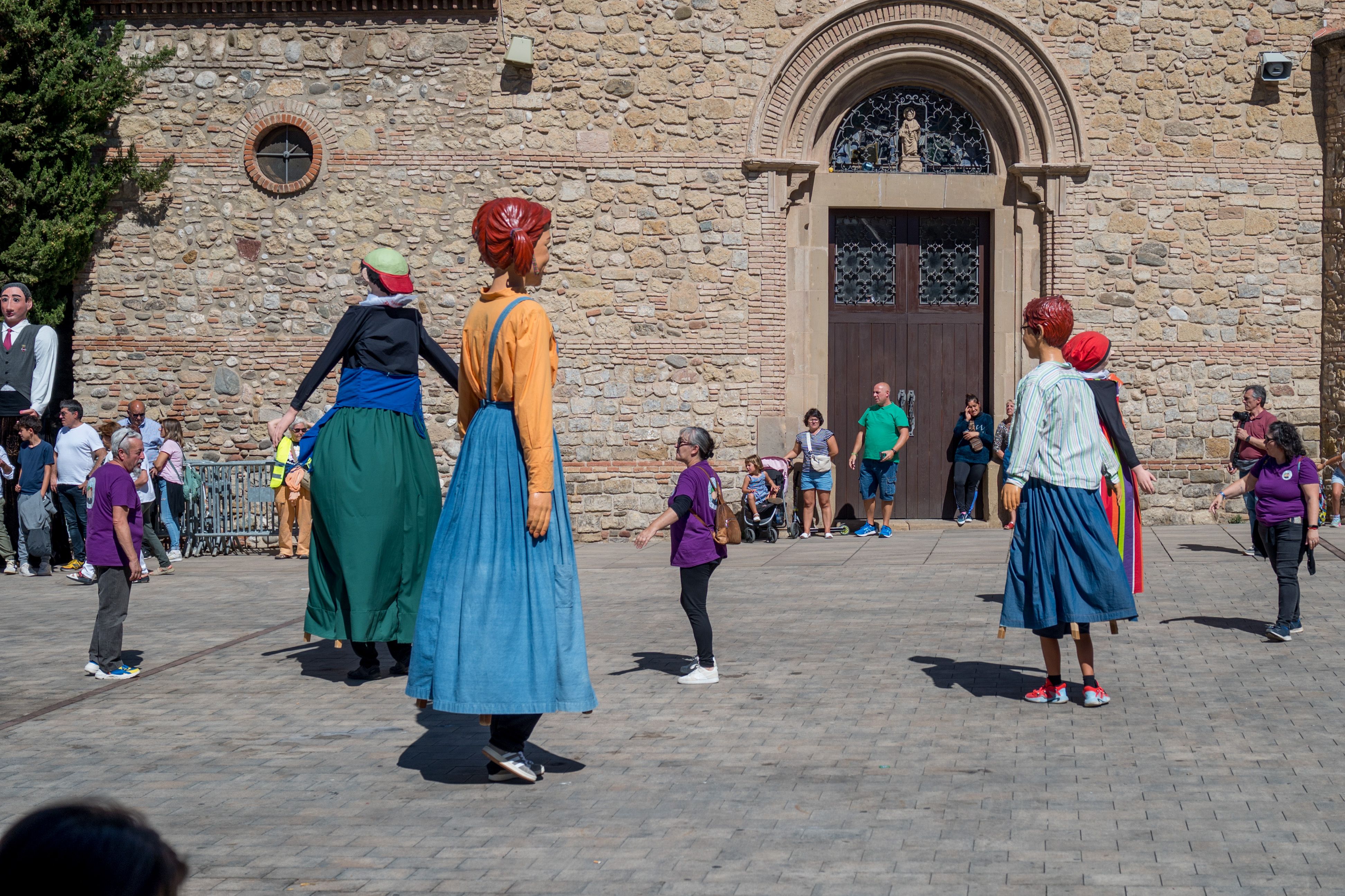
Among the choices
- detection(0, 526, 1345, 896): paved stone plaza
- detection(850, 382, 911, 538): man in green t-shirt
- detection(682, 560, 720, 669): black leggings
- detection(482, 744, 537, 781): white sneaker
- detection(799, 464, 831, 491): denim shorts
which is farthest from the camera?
detection(850, 382, 911, 538): man in green t-shirt

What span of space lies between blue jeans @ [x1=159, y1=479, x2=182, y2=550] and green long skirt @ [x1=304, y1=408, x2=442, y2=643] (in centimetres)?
727

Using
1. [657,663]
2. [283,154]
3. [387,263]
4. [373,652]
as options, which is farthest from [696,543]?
[283,154]

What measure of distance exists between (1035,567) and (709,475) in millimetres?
1847

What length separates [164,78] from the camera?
15.4m

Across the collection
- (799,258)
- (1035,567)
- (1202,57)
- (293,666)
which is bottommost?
(293,666)

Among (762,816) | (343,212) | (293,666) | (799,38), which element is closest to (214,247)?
(343,212)

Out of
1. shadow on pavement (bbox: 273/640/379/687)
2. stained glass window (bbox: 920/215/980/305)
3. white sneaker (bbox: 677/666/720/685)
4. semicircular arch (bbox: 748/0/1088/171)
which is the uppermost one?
semicircular arch (bbox: 748/0/1088/171)

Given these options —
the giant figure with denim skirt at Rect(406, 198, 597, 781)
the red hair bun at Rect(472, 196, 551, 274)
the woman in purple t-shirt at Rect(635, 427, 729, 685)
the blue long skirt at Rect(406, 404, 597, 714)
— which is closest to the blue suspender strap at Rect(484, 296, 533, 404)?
the giant figure with denim skirt at Rect(406, 198, 597, 781)

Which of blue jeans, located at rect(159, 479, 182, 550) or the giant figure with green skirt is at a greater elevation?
the giant figure with green skirt

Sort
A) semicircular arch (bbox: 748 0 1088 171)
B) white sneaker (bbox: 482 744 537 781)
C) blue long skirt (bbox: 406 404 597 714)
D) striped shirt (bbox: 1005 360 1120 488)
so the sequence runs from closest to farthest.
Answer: blue long skirt (bbox: 406 404 597 714) → white sneaker (bbox: 482 744 537 781) → striped shirt (bbox: 1005 360 1120 488) → semicircular arch (bbox: 748 0 1088 171)

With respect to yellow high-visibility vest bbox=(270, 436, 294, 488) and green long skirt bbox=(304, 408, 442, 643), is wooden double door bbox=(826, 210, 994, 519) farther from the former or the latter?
green long skirt bbox=(304, 408, 442, 643)

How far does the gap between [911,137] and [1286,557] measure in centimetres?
895

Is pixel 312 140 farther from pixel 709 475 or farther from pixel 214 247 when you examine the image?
pixel 709 475

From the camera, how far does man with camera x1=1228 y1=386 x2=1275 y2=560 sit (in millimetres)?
9898
